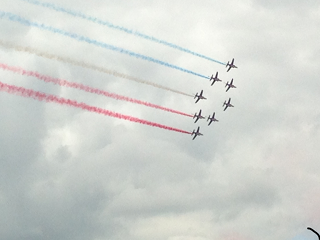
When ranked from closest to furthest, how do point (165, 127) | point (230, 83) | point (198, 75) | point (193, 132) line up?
point (165, 127) → point (198, 75) → point (193, 132) → point (230, 83)

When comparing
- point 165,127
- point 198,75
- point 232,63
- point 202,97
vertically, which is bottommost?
point 165,127

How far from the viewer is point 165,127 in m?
128

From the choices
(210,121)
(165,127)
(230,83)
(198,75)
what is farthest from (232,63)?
(165,127)

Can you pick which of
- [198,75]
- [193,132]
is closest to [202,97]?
[193,132]

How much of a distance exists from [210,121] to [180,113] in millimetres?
42028

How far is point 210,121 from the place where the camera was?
17512 cm

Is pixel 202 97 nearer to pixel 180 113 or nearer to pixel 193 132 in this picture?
pixel 193 132

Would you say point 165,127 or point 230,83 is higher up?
point 230,83

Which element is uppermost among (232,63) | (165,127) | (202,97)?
(232,63)

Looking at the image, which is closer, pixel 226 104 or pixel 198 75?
pixel 198 75

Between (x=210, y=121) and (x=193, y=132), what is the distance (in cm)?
1155

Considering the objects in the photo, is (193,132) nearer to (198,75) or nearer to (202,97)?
(202,97)

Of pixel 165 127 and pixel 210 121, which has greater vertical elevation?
pixel 210 121

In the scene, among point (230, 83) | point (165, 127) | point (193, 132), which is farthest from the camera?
point (230, 83)
